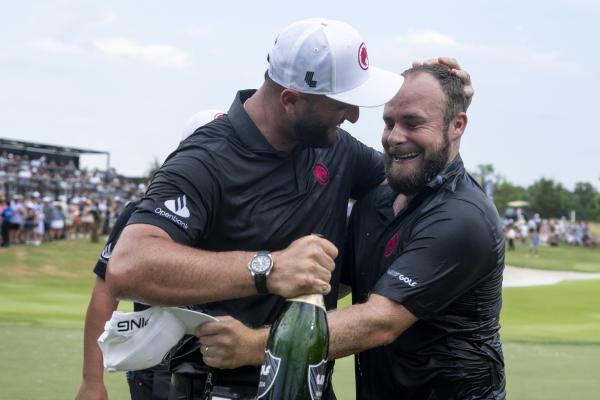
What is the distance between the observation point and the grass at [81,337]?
8516 mm

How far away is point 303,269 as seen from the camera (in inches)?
101

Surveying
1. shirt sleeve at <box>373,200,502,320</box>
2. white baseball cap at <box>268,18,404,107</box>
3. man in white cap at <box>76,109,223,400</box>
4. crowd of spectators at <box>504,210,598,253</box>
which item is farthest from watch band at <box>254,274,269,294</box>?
crowd of spectators at <box>504,210,598,253</box>

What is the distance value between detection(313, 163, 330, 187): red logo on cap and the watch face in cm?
117

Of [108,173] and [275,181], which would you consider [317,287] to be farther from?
[108,173]

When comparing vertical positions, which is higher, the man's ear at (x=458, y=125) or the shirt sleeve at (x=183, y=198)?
the man's ear at (x=458, y=125)

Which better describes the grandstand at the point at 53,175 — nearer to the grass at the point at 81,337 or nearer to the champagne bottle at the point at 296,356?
the grass at the point at 81,337

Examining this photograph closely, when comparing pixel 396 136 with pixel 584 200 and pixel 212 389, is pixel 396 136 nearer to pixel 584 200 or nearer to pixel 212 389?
pixel 212 389

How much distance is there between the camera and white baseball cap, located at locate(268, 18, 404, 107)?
3365 millimetres

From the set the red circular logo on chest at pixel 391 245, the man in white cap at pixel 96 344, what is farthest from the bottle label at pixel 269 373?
the man in white cap at pixel 96 344

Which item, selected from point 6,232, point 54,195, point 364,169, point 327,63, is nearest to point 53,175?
point 54,195

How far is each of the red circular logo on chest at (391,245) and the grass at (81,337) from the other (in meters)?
4.32

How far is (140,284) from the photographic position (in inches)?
117

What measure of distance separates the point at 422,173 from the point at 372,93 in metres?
0.54

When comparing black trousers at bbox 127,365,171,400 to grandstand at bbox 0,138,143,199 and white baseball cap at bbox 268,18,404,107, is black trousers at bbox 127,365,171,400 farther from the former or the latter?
grandstand at bbox 0,138,143,199
